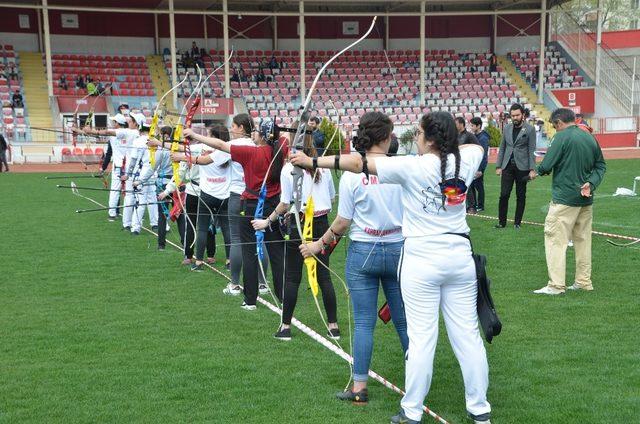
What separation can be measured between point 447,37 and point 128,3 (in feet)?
51.8

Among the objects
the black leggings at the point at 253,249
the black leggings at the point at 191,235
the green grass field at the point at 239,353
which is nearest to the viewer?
the green grass field at the point at 239,353

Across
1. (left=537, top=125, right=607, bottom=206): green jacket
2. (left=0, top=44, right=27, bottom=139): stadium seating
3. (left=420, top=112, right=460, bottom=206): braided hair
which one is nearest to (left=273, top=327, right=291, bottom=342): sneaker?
(left=420, top=112, right=460, bottom=206): braided hair

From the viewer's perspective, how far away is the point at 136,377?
5.36m

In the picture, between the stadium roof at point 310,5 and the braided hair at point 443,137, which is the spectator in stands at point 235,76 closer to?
the stadium roof at point 310,5

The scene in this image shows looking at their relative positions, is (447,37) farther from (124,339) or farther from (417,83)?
(124,339)

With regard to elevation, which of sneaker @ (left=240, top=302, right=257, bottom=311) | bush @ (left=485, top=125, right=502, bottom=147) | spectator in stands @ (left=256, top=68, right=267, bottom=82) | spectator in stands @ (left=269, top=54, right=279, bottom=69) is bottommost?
sneaker @ (left=240, top=302, right=257, bottom=311)

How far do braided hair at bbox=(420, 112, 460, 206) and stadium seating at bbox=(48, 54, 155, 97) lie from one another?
30.0 m

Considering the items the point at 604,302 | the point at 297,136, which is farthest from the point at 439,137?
the point at 604,302

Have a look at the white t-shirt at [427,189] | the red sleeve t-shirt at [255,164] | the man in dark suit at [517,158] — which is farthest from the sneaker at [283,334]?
the man in dark suit at [517,158]

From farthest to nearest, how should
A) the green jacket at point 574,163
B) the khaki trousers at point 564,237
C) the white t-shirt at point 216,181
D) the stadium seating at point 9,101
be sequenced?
the stadium seating at point 9,101 → the white t-shirt at point 216,181 → the khaki trousers at point 564,237 → the green jacket at point 574,163

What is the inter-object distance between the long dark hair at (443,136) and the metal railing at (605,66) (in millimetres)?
34814

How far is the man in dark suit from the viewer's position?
11.5m

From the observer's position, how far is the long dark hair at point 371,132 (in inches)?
177

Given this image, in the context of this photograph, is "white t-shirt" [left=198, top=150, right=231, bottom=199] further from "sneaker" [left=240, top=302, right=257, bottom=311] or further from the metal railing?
the metal railing
